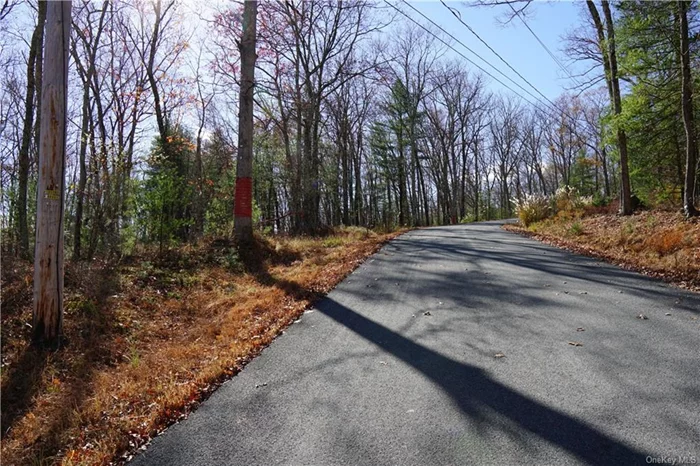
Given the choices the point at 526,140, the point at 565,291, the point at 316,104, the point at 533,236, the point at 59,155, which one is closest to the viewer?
the point at 59,155

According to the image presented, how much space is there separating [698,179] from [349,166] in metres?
25.7

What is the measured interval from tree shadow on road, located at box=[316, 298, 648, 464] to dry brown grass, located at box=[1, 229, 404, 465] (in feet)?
5.30

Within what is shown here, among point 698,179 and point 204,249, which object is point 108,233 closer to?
point 204,249

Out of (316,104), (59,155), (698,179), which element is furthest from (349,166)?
(59,155)

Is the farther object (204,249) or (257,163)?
(257,163)

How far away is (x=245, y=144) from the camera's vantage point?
9.86 metres

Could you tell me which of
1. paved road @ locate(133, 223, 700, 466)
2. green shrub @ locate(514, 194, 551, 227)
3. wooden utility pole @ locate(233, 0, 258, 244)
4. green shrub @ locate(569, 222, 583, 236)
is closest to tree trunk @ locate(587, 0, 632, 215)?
green shrub @ locate(569, 222, 583, 236)

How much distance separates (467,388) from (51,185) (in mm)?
4591

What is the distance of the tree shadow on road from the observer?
2.31 m

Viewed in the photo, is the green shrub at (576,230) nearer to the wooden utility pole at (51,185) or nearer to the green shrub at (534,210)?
the green shrub at (534,210)

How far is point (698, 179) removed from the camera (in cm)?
1150

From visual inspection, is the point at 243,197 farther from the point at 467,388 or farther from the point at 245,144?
the point at 467,388

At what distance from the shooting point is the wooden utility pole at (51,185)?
168 inches

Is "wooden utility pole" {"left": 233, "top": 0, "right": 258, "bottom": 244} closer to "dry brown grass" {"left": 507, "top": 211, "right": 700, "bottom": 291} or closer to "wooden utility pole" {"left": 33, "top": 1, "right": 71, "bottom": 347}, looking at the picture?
"wooden utility pole" {"left": 33, "top": 1, "right": 71, "bottom": 347}
